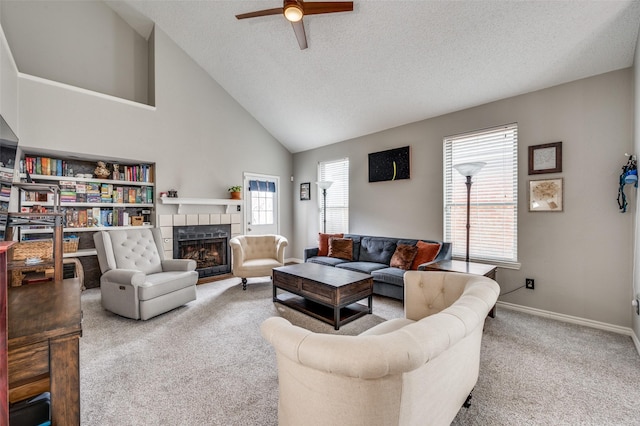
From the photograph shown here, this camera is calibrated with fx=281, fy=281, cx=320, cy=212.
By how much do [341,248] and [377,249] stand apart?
0.62 meters

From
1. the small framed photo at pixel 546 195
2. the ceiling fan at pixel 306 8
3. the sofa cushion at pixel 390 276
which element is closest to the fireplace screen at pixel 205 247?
the sofa cushion at pixel 390 276

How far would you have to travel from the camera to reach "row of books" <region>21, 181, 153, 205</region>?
12.8 feet

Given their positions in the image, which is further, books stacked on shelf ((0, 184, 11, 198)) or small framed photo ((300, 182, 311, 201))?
small framed photo ((300, 182, 311, 201))

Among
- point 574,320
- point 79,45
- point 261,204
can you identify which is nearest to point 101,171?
point 79,45

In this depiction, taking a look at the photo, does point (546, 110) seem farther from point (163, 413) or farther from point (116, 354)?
point (116, 354)

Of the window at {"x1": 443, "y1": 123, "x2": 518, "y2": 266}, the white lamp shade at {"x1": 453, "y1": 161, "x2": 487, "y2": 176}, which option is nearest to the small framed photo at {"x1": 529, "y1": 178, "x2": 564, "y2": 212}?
the window at {"x1": 443, "y1": 123, "x2": 518, "y2": 266}

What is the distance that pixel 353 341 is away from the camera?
954mm

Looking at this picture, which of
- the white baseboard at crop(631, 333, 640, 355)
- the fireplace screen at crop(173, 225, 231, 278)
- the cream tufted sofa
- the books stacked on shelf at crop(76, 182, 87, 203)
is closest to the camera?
the cream tufted sofa

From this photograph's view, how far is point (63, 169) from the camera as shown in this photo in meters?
4.14

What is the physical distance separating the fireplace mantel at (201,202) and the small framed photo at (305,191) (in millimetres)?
1445

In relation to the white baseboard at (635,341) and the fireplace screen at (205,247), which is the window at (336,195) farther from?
the white baseboard at (635,341)

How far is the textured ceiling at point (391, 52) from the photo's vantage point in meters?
2.63

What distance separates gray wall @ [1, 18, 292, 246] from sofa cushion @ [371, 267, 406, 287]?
126 inches

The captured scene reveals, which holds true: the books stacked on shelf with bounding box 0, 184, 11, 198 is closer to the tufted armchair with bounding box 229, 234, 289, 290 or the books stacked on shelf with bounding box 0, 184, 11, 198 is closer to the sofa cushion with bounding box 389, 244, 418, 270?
the tufted armchair with bounding box 229, 234, 289, 290
